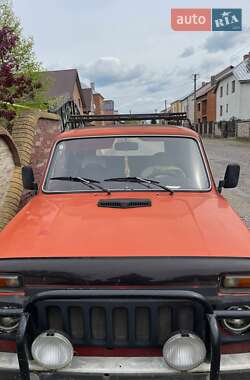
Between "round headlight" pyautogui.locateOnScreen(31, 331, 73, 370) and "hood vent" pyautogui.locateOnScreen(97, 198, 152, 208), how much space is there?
3.85ft

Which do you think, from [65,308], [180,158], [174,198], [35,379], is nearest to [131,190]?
[174,198]

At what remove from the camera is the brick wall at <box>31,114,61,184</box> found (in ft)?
26.5

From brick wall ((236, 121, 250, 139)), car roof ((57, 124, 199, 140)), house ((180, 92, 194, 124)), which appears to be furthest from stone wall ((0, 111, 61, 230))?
house ((180, 92, 194, 124))

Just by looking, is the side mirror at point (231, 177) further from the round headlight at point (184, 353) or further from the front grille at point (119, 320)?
the round headlight at point (184, 353)

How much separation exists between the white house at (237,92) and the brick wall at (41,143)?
4403 cm

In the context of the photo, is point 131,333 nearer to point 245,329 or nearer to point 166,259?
point 166,259

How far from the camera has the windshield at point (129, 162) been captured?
3.51 meters

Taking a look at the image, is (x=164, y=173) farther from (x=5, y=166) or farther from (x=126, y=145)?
(x=5, y=166)

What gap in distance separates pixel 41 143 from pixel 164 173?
5.39m

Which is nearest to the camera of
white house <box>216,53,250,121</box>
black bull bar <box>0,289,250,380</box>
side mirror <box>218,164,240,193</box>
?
black bull bar <box>0,289,250,380</box>

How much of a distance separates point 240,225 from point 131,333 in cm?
109

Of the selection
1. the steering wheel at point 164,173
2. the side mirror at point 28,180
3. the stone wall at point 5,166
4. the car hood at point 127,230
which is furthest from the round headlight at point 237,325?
the stone wall at point 5,166

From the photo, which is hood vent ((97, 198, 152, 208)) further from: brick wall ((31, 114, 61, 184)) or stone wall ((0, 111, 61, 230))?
brick wall ((31, 114, 61, 184))

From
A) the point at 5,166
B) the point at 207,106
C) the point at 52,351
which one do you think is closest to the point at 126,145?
the point at 52,351
